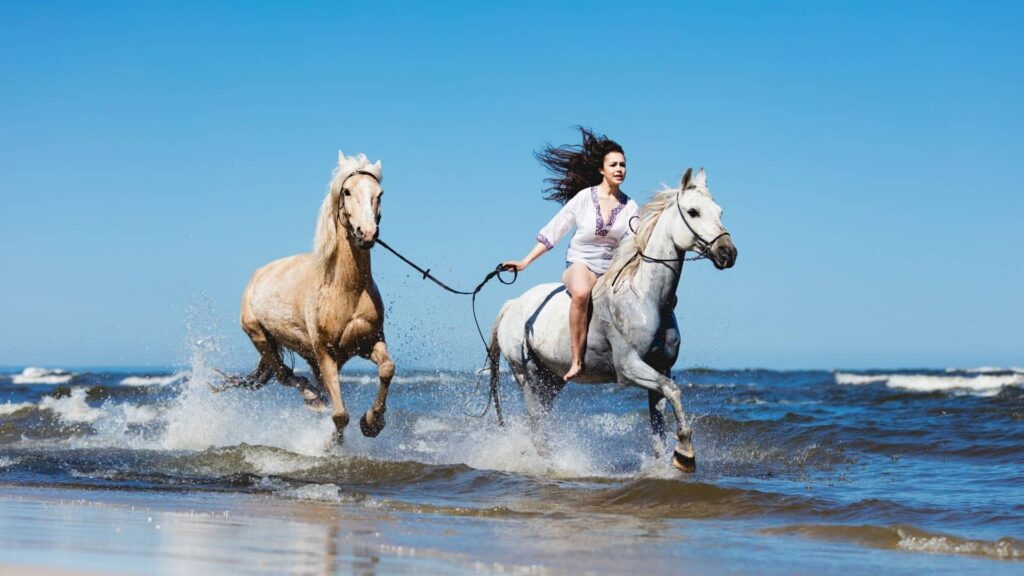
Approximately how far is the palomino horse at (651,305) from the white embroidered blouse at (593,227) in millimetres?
372

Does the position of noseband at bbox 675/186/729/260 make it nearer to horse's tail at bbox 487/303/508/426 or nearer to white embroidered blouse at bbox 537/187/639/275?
white embroidered blouse at bbox 537/187/639/275

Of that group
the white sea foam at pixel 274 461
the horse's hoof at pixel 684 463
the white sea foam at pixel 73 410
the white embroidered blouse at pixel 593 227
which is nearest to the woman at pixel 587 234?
the white embroidered blouse at pixel 593 227

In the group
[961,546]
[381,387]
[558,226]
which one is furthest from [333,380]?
[961,546]

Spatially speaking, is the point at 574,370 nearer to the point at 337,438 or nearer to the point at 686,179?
the point at 686,179

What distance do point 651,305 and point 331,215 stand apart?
271 cm

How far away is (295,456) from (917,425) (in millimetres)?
8577

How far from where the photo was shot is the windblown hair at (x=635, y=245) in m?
8.12

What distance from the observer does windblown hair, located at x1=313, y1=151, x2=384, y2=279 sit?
8500mm

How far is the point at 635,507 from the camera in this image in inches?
290

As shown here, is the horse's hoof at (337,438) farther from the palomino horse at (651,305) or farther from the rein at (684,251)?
the rein at (684,251)

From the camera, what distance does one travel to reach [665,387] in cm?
769

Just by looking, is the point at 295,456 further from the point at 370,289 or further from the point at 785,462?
the point at 785,462

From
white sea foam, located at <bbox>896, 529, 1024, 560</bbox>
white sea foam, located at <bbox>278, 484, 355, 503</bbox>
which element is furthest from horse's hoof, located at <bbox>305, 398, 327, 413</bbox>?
white sea foam, located at <bbox>896, 529, 1024, 560</bbox>

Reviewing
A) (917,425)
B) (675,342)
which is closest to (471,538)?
(675,342)
